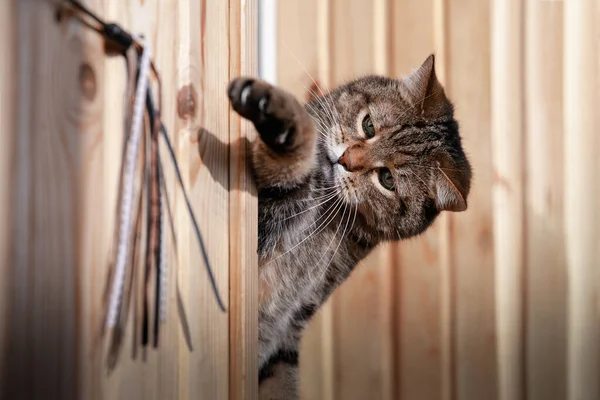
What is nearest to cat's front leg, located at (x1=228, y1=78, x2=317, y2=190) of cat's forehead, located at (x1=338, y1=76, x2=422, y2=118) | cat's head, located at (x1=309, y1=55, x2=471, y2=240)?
cat's head, located at (x1=309, y1=55, x2=471, y2=240)

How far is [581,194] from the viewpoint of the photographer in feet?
4.75

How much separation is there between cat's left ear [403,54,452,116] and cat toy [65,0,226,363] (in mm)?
779

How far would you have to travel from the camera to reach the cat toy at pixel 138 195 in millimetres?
519

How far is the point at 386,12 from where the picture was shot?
4.82 ft

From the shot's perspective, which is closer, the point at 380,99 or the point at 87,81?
the point at 87,81

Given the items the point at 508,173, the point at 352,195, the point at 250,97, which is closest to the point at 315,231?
the point at 352,195

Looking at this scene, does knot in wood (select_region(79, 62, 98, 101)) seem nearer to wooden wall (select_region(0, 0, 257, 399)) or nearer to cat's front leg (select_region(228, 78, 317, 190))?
wooden wall (select_region(0, 0, 257, 399))

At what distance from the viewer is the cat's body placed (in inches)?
43.5

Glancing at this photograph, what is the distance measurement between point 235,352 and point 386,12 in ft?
3.45

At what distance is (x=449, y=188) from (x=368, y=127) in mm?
236

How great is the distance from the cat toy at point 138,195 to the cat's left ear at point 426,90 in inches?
30.7

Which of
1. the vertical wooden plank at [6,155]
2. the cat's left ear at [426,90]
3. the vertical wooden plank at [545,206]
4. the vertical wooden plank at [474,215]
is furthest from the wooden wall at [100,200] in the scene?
the vertical wooden plank at [545,206]

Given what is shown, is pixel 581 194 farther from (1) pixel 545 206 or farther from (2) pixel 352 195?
(2) pixel 352 195

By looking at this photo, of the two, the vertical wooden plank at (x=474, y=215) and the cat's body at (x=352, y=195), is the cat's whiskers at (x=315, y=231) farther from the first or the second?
the vertical wooden plank at (x=474, y=215)
